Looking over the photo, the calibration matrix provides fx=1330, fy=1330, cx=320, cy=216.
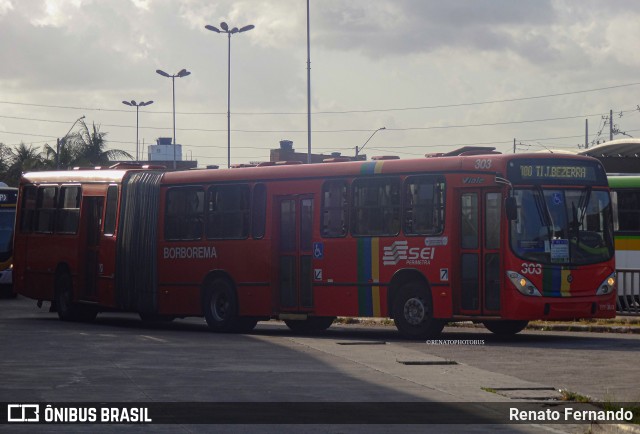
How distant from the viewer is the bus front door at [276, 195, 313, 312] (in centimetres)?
2428

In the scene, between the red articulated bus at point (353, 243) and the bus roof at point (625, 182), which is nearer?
the red articulated bus at point (353, 243)

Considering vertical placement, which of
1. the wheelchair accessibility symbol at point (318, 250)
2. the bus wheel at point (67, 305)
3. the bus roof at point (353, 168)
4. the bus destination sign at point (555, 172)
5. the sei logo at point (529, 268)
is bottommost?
the bus wheel at point (67, 305)

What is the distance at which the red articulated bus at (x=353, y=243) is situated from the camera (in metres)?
21.5

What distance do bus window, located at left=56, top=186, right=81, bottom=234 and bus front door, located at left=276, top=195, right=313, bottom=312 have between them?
270 inches

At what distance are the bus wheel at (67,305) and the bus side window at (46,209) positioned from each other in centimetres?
132

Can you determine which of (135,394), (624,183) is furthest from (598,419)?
(624,183)

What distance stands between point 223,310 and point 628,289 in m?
8.59

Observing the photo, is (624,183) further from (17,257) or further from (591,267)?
(17,257)

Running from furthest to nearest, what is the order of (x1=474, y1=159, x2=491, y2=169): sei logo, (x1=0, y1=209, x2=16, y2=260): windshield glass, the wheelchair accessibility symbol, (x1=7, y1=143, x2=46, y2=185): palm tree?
1. (x1=7, y1=143, x2=46, y2=185): palm tree
2. (x1=0, y1=209, x2=16, y2=260): windshield glass
3. the wheelchair accessibility symbol
4. (x1=474, y1=159, x2=491, y2=169): sei logo

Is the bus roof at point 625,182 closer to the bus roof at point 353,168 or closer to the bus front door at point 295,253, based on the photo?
the bus roof at point 353,168

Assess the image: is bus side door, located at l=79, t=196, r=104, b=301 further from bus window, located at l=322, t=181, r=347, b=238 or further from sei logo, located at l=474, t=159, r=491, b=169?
sei logo, located at l=474, t=159, r=491, b=169

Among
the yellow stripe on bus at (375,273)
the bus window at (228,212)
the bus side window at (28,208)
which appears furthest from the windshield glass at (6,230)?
the yellow stripe on bus at (375,273)

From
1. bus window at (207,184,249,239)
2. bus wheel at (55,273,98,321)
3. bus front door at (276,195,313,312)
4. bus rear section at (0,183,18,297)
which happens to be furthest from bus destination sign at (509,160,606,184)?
bus rear section at (0,183,18,297)

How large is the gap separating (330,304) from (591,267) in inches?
187
